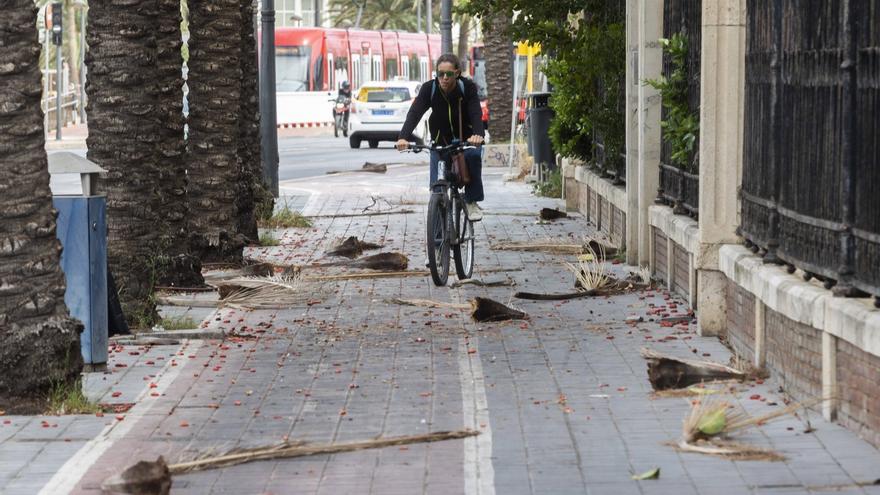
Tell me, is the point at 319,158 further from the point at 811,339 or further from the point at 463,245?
the point at 811,339

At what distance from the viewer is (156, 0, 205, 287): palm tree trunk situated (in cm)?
1293

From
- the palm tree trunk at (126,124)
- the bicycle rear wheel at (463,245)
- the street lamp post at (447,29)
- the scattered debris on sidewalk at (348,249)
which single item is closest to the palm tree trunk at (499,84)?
the street lamp post at (447,29)

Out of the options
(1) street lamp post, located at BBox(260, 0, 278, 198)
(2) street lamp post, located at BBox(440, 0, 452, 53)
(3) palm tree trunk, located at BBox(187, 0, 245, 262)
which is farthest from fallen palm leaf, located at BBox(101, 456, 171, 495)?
(2) street lamp post, located at BBox(440, 0, 452, 53)

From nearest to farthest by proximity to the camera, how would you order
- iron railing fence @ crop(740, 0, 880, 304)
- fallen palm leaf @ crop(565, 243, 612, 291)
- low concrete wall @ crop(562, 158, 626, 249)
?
iron railing fence @ crop(740, 0, 880, 304)
fallen palm leaf @ crop(565, 243, 612, 291)
low concrete wall @ crop(562, 158, 626, 249)

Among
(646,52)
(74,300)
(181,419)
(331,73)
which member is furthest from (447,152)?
(331,73)

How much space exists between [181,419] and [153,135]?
4.42m

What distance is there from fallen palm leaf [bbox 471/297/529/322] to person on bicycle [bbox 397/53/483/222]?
106 inches

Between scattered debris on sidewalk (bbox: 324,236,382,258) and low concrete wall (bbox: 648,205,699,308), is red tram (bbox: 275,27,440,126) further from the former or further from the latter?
low concrete wall (bbox: 648,205,699,308)

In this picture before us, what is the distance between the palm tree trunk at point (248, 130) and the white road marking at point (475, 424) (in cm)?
764

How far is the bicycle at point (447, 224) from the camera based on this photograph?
14258 millimetres

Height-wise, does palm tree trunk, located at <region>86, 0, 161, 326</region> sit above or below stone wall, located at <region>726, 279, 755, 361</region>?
above

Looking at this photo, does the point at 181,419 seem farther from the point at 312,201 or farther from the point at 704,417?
the point at 312,201

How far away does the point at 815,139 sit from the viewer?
868cm

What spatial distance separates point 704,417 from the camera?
7.68m
